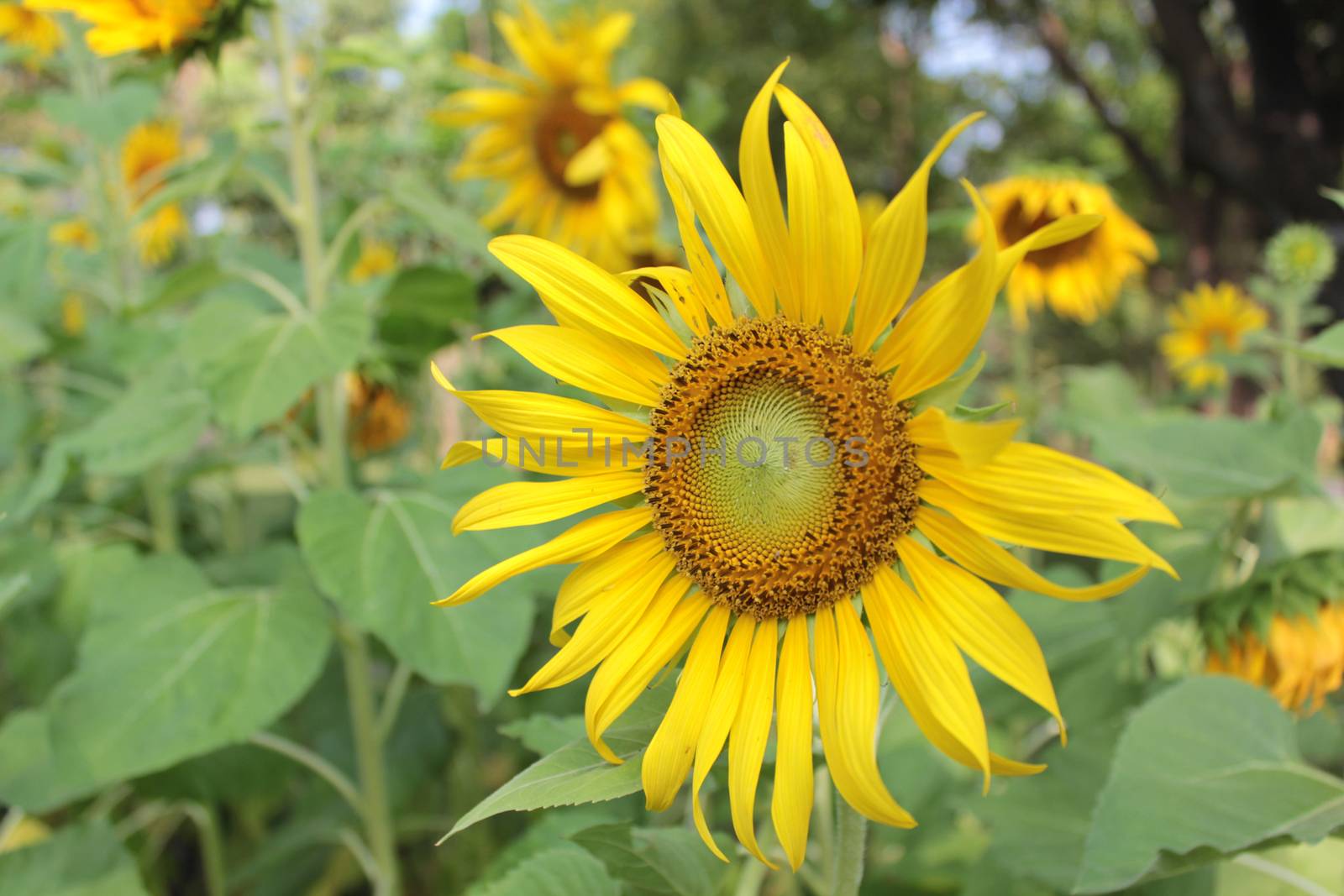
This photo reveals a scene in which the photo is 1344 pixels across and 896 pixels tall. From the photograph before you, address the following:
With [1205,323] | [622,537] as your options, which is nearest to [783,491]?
[622,537]

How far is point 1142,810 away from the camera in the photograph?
88cm

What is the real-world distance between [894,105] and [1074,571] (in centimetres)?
1114

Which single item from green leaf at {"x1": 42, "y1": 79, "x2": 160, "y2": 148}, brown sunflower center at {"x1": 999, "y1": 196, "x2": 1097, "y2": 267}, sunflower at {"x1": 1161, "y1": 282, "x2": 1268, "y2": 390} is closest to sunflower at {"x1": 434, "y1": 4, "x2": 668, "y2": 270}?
green leaf at {"x1": 42, "y1": 79, "x2": 160, "y2": 148}

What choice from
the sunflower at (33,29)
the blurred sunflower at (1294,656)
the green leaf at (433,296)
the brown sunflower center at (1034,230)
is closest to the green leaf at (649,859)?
the blurred sunflower at (1294,656)

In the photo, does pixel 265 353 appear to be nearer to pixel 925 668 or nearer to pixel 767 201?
pixel 767 201

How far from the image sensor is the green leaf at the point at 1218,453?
124 cm

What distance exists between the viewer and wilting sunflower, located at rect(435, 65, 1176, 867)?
2.17 ft

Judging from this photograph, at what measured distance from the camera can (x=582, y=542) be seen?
0.81m

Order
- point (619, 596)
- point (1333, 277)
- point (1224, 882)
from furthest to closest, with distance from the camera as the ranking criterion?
1. point (1333, 277)
2. point (1224, 882)
3. point (619, 596)

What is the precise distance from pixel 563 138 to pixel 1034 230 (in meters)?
1.26

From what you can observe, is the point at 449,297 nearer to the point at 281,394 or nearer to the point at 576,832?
the point at 281,394

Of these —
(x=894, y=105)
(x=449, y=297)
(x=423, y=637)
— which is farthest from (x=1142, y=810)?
(x=894, y=105)

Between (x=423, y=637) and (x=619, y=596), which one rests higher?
(x=619, y=596)

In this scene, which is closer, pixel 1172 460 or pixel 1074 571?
pixel 1172 460
